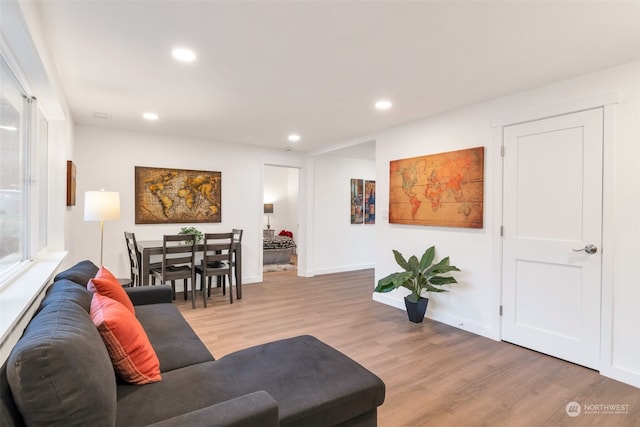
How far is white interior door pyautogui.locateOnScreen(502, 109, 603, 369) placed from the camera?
2.62 metres

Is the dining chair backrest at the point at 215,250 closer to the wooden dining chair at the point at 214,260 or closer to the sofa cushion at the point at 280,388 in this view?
the wooden dining chair at the point at 214,260

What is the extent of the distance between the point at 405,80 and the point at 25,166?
3.04 metres

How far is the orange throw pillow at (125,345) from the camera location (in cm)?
138

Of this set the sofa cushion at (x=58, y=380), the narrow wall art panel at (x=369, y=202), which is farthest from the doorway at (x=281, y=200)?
the sofa cushion at (x=58, y=380)

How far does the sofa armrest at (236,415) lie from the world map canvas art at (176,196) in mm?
4266

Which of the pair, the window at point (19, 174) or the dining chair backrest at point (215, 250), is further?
the dining chair backrest at point (215, 250)

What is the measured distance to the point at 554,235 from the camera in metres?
2.85

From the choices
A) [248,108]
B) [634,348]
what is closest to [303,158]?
[248,108]

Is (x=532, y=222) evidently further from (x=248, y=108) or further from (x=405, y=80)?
(x=248, y=108)

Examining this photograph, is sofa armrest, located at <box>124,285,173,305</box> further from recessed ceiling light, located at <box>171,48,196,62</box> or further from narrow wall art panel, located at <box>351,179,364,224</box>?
narrow wall art panel, located at <box>351,179,364,224</box>

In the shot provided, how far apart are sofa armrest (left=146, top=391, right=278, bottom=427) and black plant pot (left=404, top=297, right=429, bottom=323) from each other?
2.77 metres
